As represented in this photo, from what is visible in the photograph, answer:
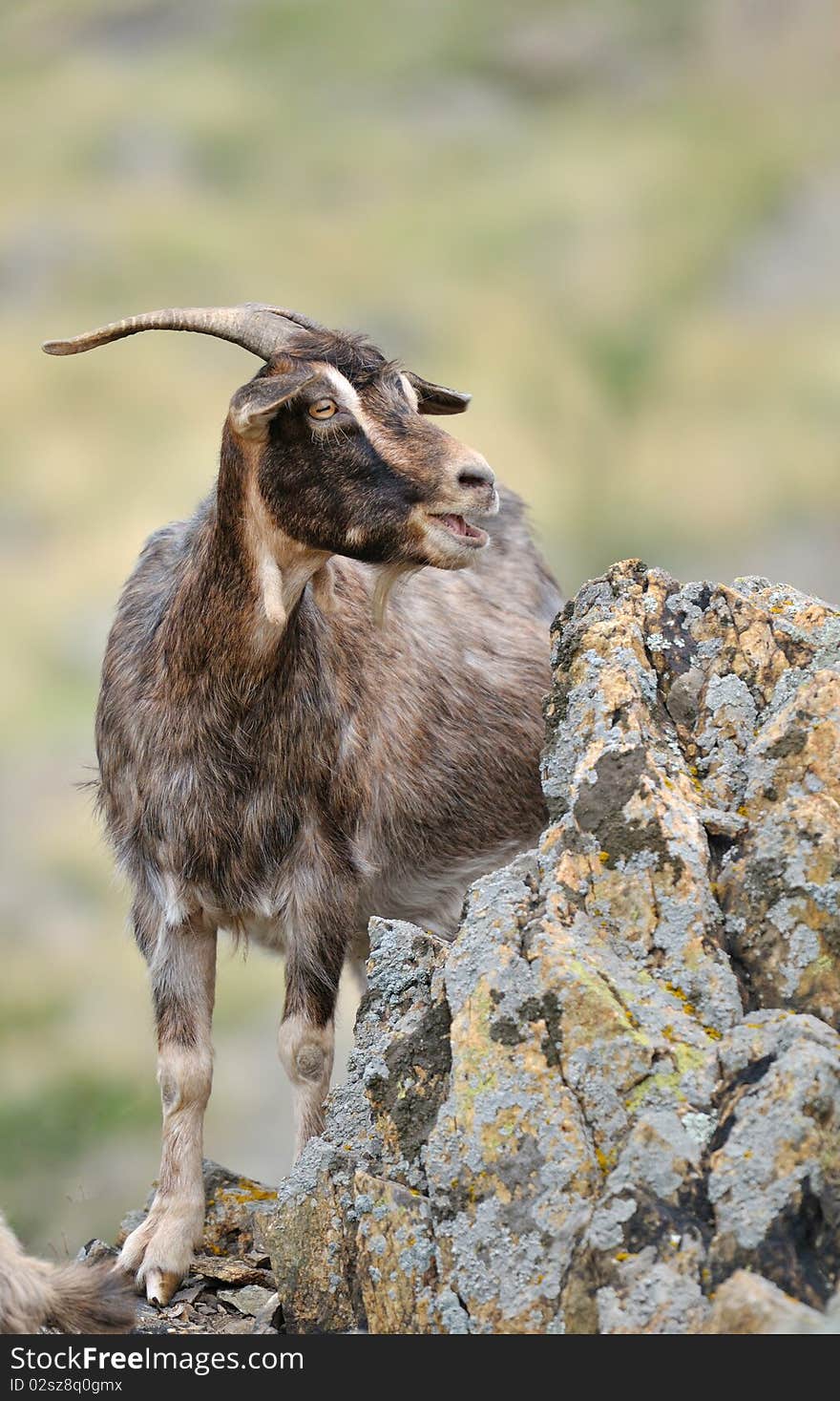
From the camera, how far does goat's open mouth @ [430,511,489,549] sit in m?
7.35

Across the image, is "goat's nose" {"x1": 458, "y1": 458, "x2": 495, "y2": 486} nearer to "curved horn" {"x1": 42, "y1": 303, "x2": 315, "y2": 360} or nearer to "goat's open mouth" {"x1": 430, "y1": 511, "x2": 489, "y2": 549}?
"goat's open mouth" {"x1": 430, "y1": 511, "x2": 489, "y2": 549}

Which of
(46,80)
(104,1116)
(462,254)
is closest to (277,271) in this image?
(462,254)

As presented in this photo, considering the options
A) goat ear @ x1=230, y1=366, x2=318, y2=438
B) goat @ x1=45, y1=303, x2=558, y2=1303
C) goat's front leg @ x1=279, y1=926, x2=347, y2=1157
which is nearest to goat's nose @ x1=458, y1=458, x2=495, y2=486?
goat @ x1=45, y1=303, x2=558, y2=1303

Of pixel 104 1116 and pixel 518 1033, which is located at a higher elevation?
pixel 104 1116

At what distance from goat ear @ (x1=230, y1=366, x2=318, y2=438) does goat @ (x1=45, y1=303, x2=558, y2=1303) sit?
14 mm

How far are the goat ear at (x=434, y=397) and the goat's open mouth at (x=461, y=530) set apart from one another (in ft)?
2.43

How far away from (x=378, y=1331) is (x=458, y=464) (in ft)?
10.6

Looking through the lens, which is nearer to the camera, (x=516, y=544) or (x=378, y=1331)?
(x=378, y=1331)

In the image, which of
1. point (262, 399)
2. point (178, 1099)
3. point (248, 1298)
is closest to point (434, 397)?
point (262, 399)

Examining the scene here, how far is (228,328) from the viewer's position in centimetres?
748

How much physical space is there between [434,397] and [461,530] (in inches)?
37.1

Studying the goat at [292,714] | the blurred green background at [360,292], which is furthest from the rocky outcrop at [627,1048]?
the blurred green background at [360,292]

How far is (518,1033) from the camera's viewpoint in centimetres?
592

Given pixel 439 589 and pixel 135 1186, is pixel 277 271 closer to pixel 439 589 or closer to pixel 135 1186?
pixel 135 1186
